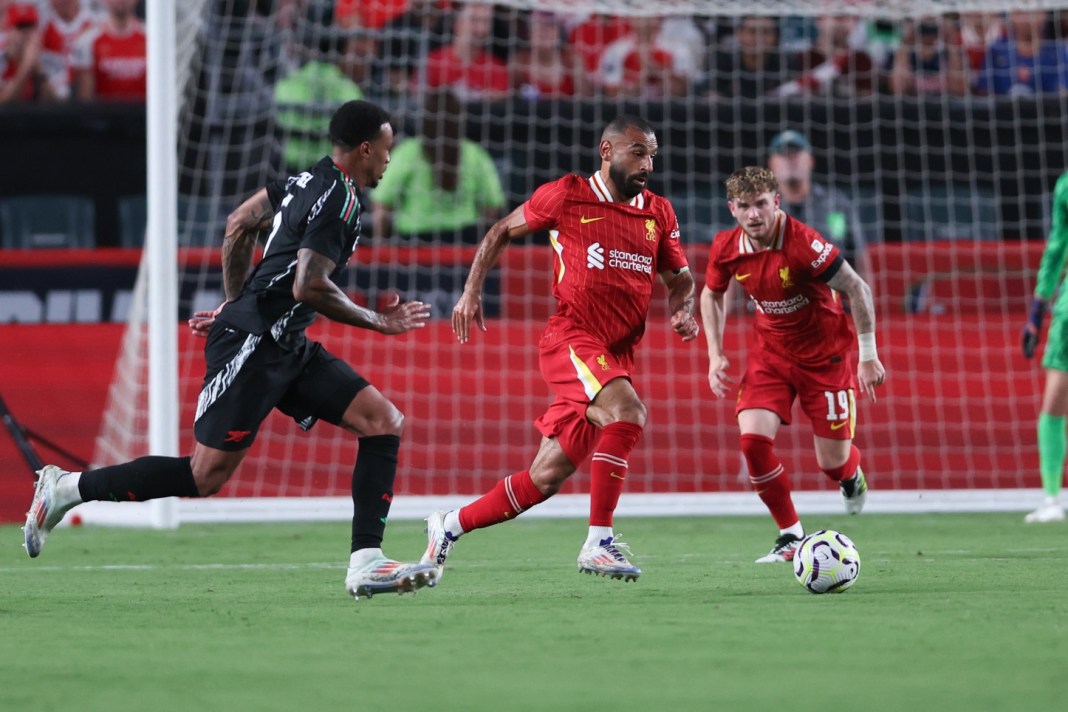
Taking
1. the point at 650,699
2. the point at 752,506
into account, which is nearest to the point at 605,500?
the point at 650,699

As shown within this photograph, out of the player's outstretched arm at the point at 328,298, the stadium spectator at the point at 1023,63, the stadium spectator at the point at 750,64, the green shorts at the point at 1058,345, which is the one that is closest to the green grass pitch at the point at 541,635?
the player's outstretched arm at the point at 328,298

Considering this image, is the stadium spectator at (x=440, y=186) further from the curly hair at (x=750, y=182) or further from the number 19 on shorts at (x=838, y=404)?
the curly hair at (x=750, y=182)

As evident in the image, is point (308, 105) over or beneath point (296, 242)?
over

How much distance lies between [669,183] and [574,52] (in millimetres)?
2384

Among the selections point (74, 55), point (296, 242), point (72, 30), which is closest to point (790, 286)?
point (296, 242)

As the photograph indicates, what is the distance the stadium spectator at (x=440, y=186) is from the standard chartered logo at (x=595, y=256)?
544 cm

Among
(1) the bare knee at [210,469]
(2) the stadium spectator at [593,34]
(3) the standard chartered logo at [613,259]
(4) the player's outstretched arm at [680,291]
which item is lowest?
(1) the bare knee at [210,469]

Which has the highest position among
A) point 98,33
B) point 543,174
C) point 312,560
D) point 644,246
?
point 98,33

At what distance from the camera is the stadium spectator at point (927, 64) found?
1364cm

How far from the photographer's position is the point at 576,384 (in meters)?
6.79

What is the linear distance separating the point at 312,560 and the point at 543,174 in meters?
5.60

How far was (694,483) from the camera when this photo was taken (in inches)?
455

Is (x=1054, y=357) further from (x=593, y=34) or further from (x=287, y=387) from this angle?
(x=593, y=34)

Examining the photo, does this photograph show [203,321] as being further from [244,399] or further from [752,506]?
[752,506]
